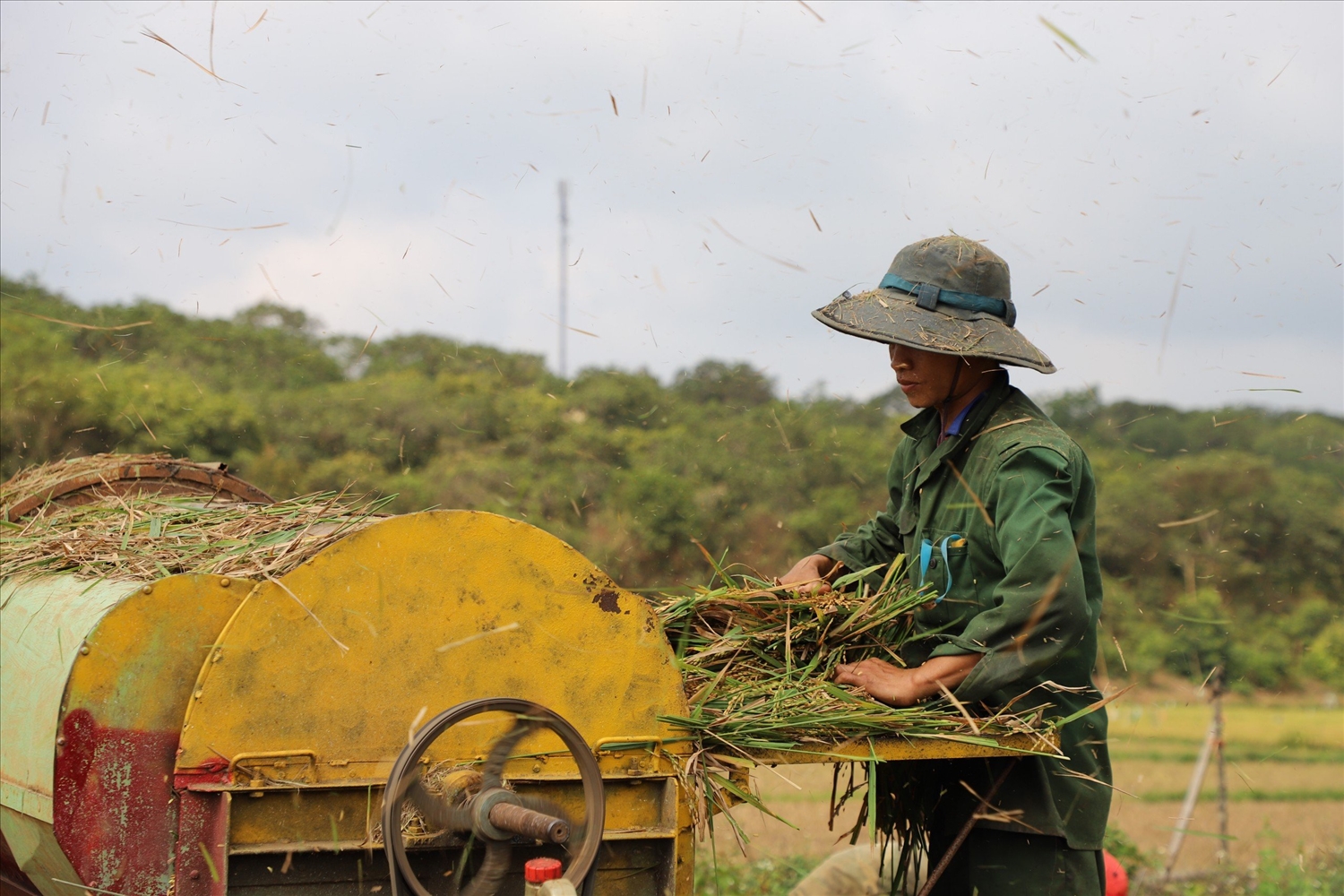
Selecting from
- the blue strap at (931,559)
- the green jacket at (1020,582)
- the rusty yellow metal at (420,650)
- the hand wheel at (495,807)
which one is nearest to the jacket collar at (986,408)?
the green jacket at (1020,582)

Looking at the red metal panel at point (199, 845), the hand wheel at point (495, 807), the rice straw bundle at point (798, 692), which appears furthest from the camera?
the rice straw bundle at point (798, 692)

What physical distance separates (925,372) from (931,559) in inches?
20.5

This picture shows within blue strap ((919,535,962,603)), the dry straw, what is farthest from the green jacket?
the dry straw

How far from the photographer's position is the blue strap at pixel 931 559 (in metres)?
3.08

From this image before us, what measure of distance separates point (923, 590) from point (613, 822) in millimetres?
1099

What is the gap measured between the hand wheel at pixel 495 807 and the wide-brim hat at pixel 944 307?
141 centimetres

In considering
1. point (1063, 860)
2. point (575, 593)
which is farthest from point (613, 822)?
point (1063, 860)

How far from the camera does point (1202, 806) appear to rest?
38.4ft

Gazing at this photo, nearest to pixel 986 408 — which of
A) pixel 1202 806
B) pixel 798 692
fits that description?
pixel 798 692

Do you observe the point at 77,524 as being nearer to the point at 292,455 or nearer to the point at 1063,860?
the point at 1063,860

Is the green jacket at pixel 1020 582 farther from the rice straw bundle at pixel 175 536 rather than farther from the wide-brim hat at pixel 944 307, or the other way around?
the rice straw bundle at pixel 175 536

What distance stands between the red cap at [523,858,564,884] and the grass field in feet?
2.08

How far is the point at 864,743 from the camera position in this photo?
2635 millimetres

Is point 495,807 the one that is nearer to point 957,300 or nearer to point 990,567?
point 990,567
